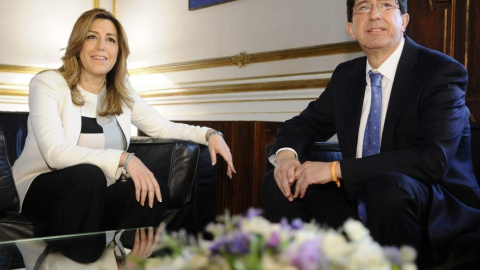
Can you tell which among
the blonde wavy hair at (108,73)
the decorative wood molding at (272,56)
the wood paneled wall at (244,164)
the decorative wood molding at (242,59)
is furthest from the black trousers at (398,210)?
the decorative wood molding at (242,59)

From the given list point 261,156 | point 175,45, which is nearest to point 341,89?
point 261,156

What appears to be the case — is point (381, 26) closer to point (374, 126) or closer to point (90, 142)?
point (374, 126)

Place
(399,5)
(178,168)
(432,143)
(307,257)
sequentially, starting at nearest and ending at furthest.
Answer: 1. (307,257)
2. (432,143)
3. (399,5)
4. (178,168)

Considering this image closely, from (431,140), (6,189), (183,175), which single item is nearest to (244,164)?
(183,175)

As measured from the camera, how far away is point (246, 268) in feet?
1.45

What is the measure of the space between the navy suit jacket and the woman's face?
92cm

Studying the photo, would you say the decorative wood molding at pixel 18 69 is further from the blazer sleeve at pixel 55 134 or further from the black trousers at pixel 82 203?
the black trousers at pixel 82 203

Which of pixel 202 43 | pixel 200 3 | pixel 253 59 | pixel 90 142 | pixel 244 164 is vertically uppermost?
pixel 200 3

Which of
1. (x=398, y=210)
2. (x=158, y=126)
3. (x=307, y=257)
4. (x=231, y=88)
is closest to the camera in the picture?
(x=307, y=257)

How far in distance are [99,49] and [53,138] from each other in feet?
1.32

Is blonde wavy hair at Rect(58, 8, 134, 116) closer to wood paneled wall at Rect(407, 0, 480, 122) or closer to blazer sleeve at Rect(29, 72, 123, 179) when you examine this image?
blazer sleeve at Rect(29, 72, 123, 179)

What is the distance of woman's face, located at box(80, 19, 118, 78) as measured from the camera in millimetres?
1931

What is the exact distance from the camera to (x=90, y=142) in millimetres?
1871

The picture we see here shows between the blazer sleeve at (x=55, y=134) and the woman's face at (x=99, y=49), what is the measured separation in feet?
0.46
